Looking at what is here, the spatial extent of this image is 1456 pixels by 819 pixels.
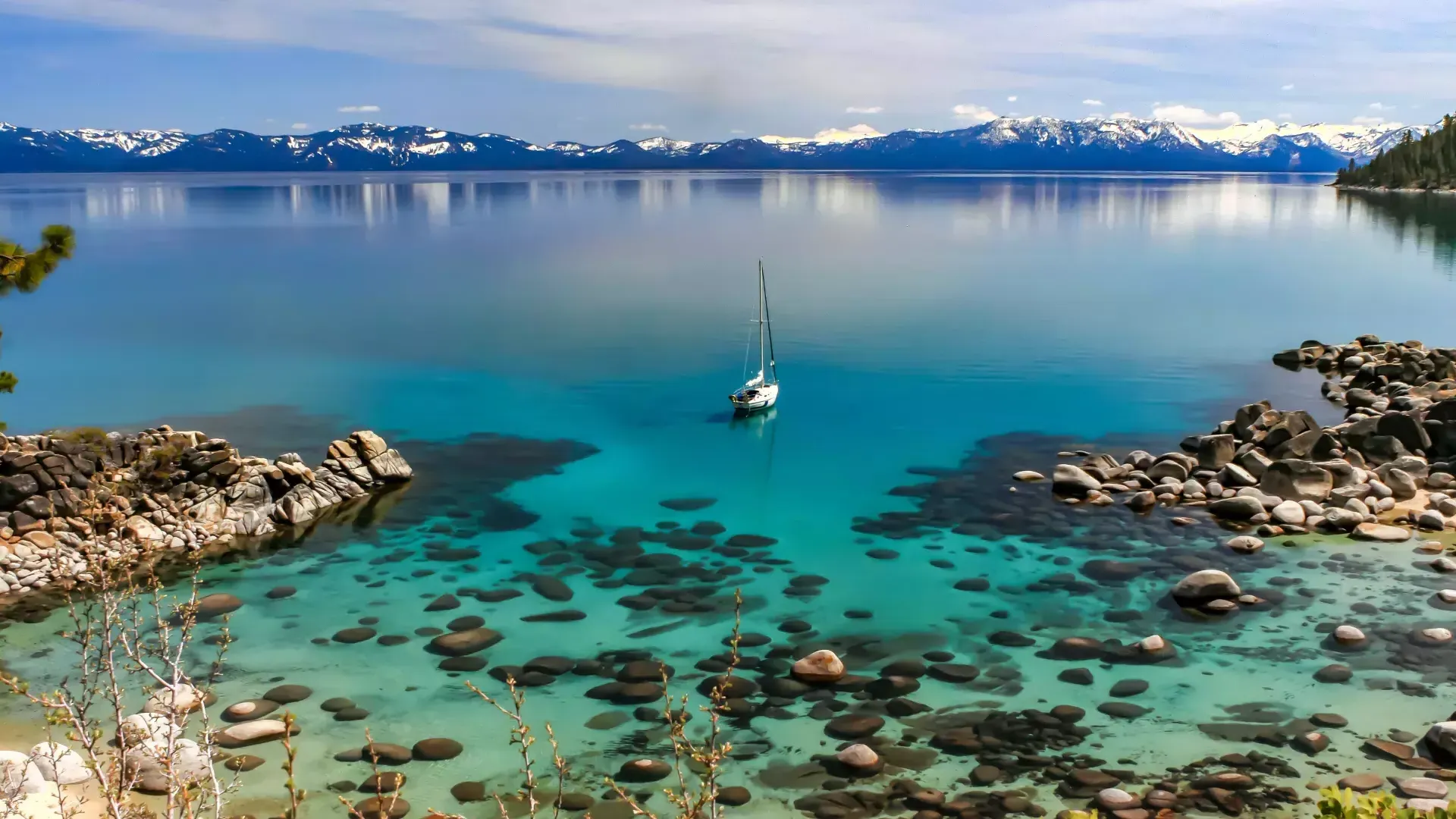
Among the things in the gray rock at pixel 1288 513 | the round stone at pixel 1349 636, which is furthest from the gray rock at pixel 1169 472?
the round stone at pixel 1349 636

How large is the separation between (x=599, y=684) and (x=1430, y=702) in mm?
12747

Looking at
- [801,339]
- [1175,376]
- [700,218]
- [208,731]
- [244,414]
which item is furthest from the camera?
[700,218]

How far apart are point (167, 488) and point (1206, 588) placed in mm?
22956

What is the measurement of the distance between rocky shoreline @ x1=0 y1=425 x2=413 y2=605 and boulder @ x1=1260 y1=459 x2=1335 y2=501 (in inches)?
862

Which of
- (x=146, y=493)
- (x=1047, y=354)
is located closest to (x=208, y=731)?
(x=146, y=493)

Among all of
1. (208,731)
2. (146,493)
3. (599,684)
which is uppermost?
(208,731)

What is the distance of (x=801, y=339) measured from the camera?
173 ft

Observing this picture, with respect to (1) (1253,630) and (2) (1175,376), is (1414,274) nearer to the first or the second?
(2) (1175,376)

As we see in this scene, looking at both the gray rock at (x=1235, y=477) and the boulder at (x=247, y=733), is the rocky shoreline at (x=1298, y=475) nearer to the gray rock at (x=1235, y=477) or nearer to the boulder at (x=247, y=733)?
the gray rock at (x=1235, y=477)

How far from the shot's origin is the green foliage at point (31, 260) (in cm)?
1695

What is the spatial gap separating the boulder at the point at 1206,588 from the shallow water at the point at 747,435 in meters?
0.55

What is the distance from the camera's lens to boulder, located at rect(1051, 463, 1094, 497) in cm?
2723

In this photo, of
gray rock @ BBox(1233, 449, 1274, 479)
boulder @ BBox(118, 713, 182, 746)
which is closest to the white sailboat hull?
gray rock @ BBox(1233, 449, 1274, 479)

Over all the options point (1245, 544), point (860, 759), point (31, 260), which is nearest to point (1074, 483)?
point (1245, 544)
